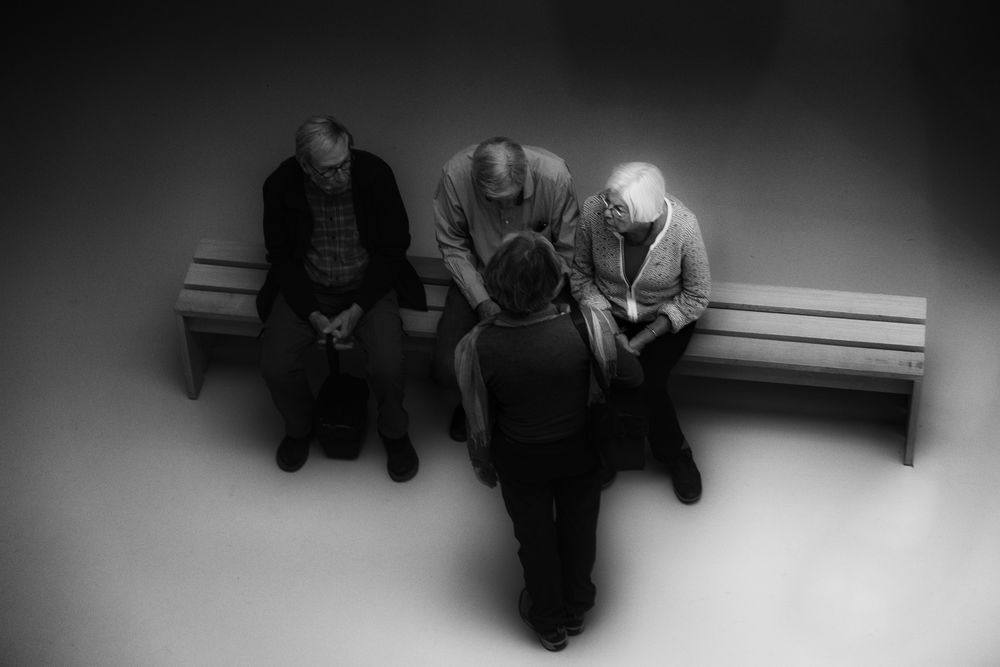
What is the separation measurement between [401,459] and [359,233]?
3.07 feet

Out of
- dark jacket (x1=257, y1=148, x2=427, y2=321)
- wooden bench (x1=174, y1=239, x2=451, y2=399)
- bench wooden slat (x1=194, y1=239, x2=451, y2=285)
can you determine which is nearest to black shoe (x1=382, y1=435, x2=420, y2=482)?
wooden bench (x1=174, y1=239, x2=451, y2=399)

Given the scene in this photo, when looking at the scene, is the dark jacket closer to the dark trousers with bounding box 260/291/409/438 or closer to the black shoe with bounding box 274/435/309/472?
the dark trousers with bounding box 260/291/409/438

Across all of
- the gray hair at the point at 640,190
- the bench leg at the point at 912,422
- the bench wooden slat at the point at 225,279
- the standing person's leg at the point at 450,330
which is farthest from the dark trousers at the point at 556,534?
the bench wooden slat at the point at 225,279

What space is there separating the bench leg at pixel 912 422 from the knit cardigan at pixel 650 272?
94 cm

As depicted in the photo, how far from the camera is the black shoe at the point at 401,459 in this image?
4.46 metres

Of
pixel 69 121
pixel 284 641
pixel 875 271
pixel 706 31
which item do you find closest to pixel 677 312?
pixel 875 271

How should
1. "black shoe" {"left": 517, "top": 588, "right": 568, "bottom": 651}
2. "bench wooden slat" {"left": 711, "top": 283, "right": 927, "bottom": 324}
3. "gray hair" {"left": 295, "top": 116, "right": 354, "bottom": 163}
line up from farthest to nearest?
1. "bench wooden slat" {"left": 711, "top": 283, "right": 927, "bottom": 324}
2. "gray hair" {"left": 295, "top": 116, "right": 354, "bottom": 163}
3. "black shoe" {"left": 517, "top": 588, "right": 568, "bottom": 651}

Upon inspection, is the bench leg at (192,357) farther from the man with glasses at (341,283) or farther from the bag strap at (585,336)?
the bag strap at (585,336)

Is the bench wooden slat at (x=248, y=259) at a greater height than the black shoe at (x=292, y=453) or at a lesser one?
greater

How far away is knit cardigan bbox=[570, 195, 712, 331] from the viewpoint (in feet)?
13.2

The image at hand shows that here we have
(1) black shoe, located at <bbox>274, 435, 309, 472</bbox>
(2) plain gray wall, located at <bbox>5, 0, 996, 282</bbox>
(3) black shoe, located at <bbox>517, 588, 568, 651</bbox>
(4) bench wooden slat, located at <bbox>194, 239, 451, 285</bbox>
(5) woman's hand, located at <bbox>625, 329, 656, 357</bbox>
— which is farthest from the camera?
(2) plain gray wall, located at <bbox>5, 0, 996, 282</bbox>

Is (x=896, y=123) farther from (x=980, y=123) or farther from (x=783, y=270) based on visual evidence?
(x=783, y=270)

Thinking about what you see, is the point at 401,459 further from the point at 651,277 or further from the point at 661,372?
the point at 651,277

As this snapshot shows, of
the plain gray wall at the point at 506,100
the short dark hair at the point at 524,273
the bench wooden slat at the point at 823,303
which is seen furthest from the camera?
the plain gray wall at the point at 506,100
